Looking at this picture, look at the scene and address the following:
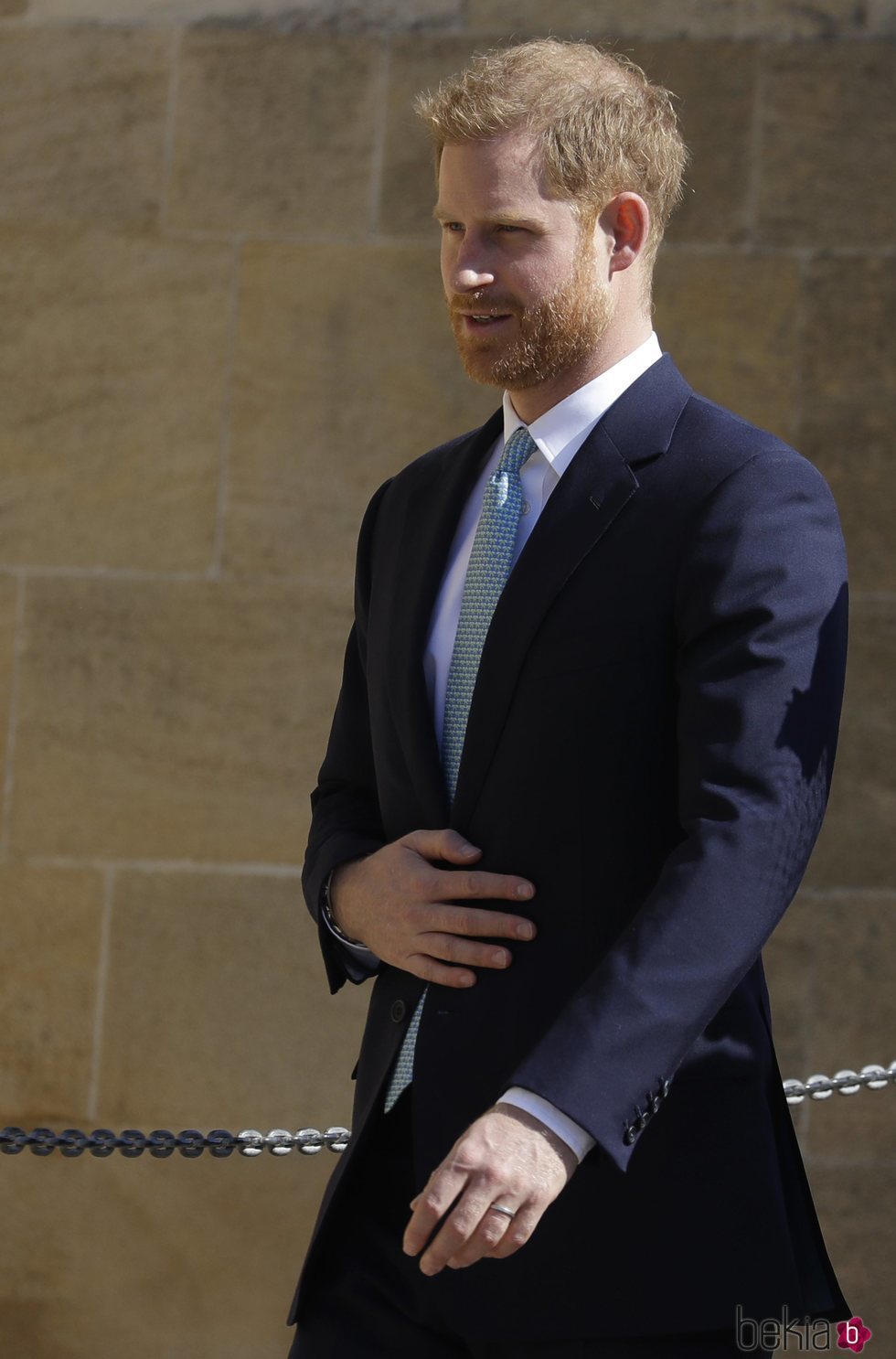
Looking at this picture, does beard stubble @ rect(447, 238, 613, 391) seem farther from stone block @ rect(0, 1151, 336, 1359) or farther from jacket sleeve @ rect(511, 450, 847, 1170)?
stone block @ rect(0, 1151, 336, 1359)

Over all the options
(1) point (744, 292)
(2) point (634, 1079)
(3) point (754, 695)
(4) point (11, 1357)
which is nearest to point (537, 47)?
(3) point (754, 695)

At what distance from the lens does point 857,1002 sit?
3779 mm

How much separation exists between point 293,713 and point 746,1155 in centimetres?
223

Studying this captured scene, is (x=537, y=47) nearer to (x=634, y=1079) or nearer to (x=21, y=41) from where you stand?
(x=634, y=1079)

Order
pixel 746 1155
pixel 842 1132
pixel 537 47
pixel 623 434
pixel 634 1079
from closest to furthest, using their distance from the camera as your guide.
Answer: pixel 634 1079 → pixel 746 1155 → pixel 623 434 → pixel 537 47 → pixel 842 1132

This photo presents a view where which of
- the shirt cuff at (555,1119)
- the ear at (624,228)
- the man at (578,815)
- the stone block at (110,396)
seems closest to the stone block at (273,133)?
the stone block at (110,396)

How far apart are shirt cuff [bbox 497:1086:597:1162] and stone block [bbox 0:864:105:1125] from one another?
8.14ft

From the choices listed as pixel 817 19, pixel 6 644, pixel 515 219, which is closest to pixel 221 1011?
pixel 6 644

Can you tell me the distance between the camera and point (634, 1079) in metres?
1.62

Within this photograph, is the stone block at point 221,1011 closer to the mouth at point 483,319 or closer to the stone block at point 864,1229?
the stone block at point 864,1229

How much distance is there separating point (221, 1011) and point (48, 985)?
15.4 inches

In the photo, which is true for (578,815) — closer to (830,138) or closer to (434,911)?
(434,911)

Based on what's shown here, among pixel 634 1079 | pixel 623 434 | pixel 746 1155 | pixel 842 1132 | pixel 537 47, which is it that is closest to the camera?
pixel 634 1079

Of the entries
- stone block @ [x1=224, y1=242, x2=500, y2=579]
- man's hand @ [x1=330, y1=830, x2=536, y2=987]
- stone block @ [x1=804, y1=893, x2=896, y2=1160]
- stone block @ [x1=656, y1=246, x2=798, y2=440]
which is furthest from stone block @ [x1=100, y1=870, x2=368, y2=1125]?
man's hand @ [x1=330, y1=830, x2=536, y2=987]
